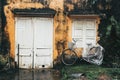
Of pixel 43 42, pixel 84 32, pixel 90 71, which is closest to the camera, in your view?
pixel 90 71

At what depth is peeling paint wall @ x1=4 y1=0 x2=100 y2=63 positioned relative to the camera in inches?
746

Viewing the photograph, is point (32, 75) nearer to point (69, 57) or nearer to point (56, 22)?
point (69, 57)

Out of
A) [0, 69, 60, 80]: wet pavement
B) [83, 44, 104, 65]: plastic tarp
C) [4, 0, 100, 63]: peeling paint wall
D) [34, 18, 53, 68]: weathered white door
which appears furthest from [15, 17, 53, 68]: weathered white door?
[83, 44, 104, 65]: plastic tarp

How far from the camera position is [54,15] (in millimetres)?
19109

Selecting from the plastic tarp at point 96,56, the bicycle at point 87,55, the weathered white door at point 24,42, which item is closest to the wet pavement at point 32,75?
the weathered white door at point 24,42

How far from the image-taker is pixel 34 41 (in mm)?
19172

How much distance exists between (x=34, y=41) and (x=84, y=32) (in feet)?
9.06

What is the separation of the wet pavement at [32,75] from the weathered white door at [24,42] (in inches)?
A: 26.9

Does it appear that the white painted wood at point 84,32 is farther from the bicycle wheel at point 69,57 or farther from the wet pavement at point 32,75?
the wet pavement at point 32,75

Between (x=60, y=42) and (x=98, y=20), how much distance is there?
2.39 metres

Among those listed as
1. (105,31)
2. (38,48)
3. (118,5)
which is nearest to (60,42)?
(38,48)

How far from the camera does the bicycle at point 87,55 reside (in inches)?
745

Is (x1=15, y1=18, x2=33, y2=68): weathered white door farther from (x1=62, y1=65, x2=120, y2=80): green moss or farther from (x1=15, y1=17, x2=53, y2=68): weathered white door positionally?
(x1=62, y1=65, x2=120, y2=80): green moss

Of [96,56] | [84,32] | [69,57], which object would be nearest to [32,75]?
[69,57]
